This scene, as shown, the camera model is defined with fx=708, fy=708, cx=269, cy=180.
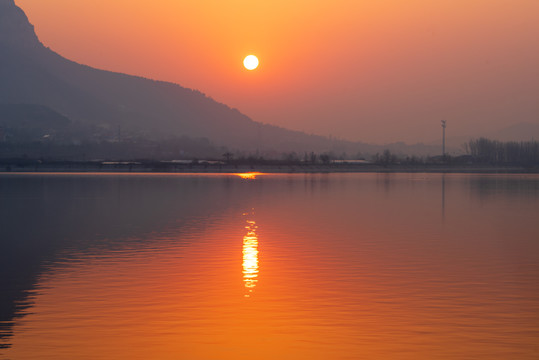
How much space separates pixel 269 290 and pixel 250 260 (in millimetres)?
7445

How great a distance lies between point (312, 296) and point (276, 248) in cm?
1299

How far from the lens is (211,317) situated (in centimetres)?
2084

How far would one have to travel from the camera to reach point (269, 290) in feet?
82.0

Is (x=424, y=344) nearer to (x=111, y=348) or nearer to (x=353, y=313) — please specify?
(x=353, y=313)

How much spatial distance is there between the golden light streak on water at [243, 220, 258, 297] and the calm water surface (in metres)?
0.09

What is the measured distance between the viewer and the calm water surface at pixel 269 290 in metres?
17.8

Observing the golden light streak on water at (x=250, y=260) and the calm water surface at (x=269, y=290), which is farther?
the golden light streak on water at (x=250, y=260)

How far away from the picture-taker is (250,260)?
3238 centimetres

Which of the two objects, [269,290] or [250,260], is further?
[250,260]

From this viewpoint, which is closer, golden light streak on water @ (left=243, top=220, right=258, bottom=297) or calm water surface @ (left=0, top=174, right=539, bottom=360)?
calm water surface @ (left=0, top=174, right=539, bottom=360)

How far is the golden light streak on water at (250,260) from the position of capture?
2631 cm

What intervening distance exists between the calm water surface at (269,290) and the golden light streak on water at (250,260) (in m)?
0.09

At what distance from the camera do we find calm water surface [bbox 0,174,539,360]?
17.8m

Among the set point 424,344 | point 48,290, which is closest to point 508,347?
point 424,344
